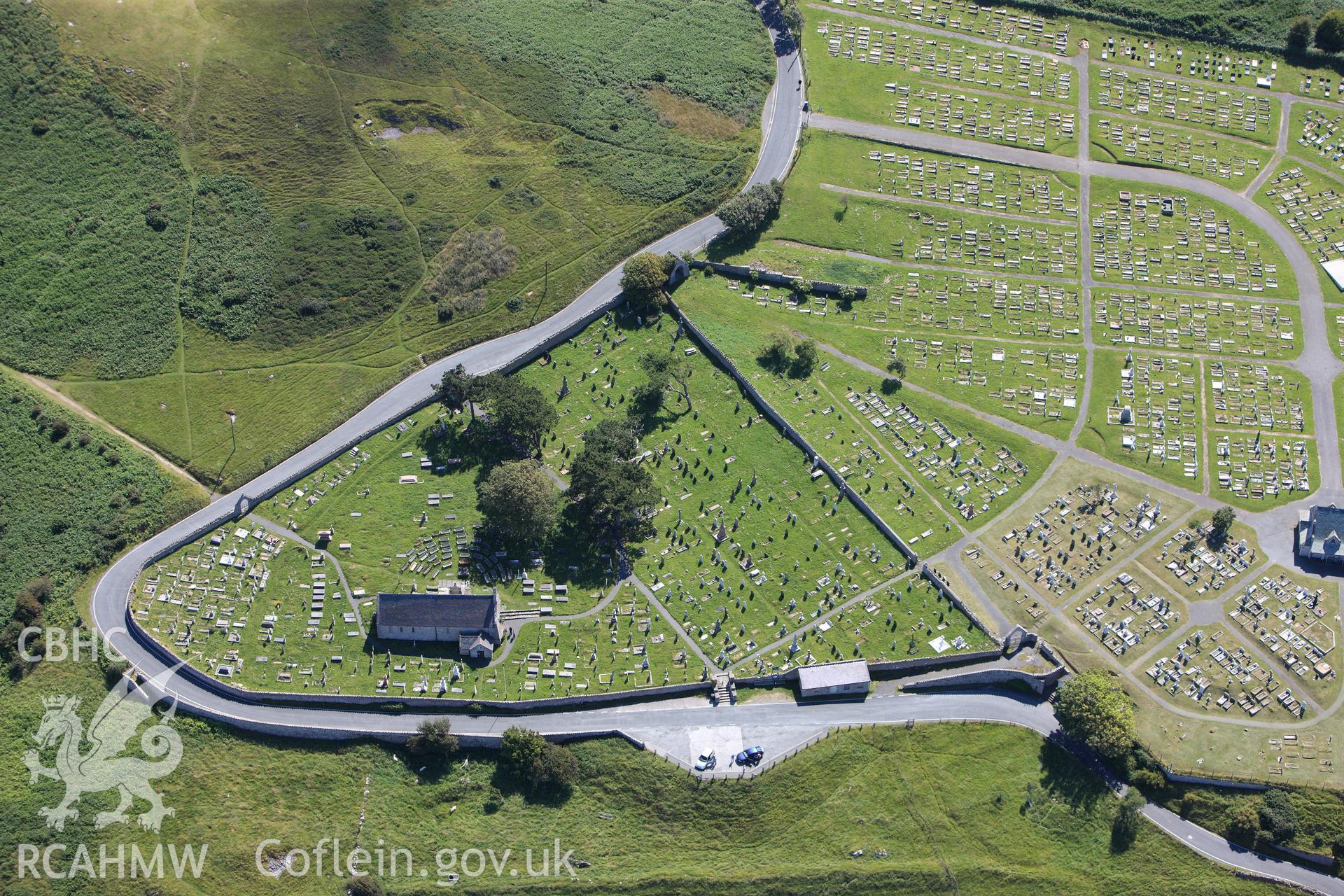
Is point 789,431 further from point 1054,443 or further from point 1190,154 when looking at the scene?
point 1190,154

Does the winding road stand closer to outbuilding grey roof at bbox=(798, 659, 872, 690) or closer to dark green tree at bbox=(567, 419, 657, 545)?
outbuilding grey roof at bbox=(798, 659, 872, 690)

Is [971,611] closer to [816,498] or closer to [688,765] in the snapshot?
[816,498]

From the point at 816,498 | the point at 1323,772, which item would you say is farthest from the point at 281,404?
the point at 1323,772

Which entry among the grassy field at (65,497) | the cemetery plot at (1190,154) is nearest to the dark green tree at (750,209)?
the cemetery plot at (1190,154)

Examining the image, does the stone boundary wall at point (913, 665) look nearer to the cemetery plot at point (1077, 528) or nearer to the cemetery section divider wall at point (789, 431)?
the cemetery section divider wall at point (789, 431)

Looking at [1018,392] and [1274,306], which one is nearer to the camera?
[1018,392]

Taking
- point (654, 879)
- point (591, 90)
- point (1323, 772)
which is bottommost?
point (1323, 772)
